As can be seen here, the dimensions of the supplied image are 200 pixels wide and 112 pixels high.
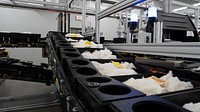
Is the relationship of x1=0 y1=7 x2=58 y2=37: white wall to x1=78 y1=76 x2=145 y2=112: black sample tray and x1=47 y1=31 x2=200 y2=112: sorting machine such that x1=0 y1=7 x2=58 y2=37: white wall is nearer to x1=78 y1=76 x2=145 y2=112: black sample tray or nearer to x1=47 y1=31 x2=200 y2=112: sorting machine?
x1=47 y1=31 x2=200 y2=112: sorting machine

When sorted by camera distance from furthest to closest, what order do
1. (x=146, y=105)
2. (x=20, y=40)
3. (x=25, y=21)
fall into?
1. (x=25, y=21)
2. (x=20, y=40)
3. (x=146, y=105)

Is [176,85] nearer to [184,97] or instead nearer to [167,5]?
[184,97]

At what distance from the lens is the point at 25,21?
244 inches

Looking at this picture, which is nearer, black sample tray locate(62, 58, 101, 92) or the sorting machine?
the sorting machine

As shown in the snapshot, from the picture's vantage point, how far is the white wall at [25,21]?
5.87 meters

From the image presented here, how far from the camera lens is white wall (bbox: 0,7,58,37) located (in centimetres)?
587

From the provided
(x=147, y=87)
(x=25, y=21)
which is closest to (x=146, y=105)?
(x=147, y=87)

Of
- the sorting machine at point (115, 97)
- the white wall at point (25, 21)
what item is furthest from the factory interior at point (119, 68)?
the white wall at point (25, 21)

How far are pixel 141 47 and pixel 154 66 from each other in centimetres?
17

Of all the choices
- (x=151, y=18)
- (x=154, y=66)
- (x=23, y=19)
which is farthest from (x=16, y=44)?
(x=23, y=19)

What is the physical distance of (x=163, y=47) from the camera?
86 cm

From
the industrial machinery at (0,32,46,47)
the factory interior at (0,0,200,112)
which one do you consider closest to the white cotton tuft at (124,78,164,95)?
the factory interior at (0,0,200,112)

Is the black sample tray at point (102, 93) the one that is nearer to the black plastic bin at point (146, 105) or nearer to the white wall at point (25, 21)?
the black plastic bin at point (146, 105)

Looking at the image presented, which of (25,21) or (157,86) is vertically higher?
(25,21)
